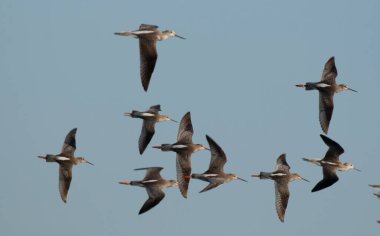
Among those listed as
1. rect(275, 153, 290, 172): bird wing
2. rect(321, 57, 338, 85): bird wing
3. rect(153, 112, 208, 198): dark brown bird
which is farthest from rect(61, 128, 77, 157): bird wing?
rect(321, 57, 338, 85): bird wing

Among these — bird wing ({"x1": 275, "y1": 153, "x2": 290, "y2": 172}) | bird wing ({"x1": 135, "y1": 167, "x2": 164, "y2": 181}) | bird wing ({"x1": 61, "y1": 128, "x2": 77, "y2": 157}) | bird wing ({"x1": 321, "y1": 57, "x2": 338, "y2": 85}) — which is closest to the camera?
bird wing ({"x1": 61, "y1": 128, "x2": 77, "y2": 157})

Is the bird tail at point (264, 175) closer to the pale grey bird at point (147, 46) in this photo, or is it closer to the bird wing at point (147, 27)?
the pale grey bird at point (147, 46)

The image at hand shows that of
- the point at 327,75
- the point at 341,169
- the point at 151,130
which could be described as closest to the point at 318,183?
the point at 341,169

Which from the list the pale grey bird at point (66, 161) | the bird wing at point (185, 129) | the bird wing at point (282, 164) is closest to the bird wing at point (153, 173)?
the bird wing at point (185, 129)

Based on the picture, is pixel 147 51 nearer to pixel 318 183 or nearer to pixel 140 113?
pixel 140 113

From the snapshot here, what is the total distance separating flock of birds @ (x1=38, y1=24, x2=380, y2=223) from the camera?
66.5 m

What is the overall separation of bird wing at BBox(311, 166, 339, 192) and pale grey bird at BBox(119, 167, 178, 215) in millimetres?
9248

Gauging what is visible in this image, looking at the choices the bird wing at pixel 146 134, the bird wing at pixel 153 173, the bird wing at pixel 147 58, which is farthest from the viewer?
the bird wing at pixel 146 134

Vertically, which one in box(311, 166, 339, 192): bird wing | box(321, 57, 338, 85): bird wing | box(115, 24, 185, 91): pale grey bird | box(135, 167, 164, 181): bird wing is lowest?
box(135, 167, 164, 181): bird wing

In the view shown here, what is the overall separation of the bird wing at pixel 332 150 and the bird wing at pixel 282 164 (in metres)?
2.71

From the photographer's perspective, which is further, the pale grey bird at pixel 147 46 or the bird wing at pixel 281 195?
the bird wing at pixel 281 195

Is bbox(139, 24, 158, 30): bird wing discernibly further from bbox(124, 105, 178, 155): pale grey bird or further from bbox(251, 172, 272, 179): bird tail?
bbox(251, 172, 272, 179): bird tail

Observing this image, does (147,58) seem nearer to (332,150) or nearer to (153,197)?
(153,197)

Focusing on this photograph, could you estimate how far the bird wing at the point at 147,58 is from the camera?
6525cm
